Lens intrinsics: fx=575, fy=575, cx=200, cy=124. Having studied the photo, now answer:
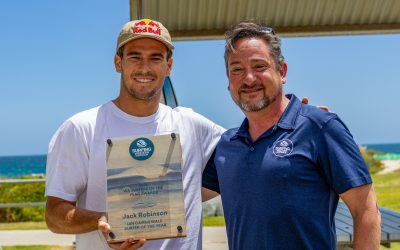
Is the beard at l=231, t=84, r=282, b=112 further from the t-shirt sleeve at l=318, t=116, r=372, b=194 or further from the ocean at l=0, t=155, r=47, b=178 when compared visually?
the ocean at l=0, t=155, r=47, b=178

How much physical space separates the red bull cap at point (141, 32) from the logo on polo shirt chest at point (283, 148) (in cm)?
74

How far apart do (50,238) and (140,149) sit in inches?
287

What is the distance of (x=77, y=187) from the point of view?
2.61 metres

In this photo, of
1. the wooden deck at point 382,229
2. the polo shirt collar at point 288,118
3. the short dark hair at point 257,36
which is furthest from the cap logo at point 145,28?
the wooden deck at point 382,229

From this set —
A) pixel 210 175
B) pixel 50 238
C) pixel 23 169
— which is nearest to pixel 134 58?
pixel 210 175

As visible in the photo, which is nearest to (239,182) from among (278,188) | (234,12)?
(278,188)

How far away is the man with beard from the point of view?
7.97 ft

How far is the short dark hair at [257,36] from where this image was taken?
8.93 ft

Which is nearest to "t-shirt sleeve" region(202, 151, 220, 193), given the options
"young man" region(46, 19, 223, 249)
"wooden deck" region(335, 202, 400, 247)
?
"young man" region(46, 19, 223, 249)

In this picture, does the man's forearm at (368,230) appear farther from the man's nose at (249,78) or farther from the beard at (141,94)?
the beard at (141,94)

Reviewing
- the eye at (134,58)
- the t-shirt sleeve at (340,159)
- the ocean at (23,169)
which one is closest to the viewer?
the t-shirt sleeve at (340,159)

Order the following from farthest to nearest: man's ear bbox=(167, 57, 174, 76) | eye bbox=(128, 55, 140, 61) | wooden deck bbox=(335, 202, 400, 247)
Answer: wooden deck bbox=(335, 202, 400, 247) < man's ear bbox=(167, 57, 174, 76) < eye bbox=(128, 55, 140, 61)

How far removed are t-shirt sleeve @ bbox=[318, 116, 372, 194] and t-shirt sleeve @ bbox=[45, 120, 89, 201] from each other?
41.7 inches

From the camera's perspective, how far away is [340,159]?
7.86 feet
